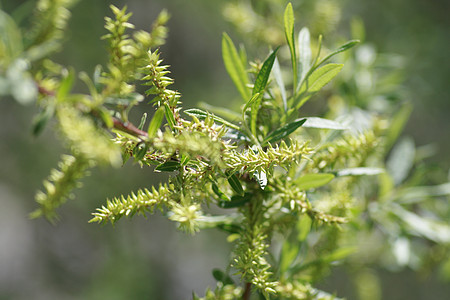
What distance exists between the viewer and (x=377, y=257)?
4.19 ft

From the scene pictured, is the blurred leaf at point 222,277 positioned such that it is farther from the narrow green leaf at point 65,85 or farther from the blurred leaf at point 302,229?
the narrow green leaf at point 65,85

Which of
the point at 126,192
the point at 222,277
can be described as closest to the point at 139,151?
the point at 222,277

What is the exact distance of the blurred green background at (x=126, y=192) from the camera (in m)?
2.49

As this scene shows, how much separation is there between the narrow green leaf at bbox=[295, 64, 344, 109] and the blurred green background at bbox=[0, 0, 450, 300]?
1.42 metres

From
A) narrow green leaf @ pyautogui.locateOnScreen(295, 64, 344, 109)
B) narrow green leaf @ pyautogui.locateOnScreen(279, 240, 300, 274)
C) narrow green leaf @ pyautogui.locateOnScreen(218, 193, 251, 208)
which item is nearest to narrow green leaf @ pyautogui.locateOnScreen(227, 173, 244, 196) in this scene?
narrow green leaf @ pyautogui.locateOnScreen(218, 193, 251, 208)

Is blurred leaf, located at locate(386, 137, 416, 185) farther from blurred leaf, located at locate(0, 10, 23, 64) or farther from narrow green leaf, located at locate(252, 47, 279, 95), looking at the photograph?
blurred leaf, located at locate(0, 10, 23, 64)

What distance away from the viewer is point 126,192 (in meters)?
2.63

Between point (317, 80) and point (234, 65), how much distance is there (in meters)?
0.15

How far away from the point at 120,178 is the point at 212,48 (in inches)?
65.2

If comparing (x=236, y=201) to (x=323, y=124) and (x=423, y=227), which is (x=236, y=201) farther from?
(x=423, y=227)

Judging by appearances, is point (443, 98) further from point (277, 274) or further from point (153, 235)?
point (153, 235)

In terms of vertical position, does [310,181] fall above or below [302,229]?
above

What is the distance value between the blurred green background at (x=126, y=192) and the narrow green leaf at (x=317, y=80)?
1420mm

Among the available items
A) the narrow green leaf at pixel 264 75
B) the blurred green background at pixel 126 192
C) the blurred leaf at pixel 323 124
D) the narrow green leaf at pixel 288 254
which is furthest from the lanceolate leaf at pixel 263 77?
the blurred green background at pixel 126 192
